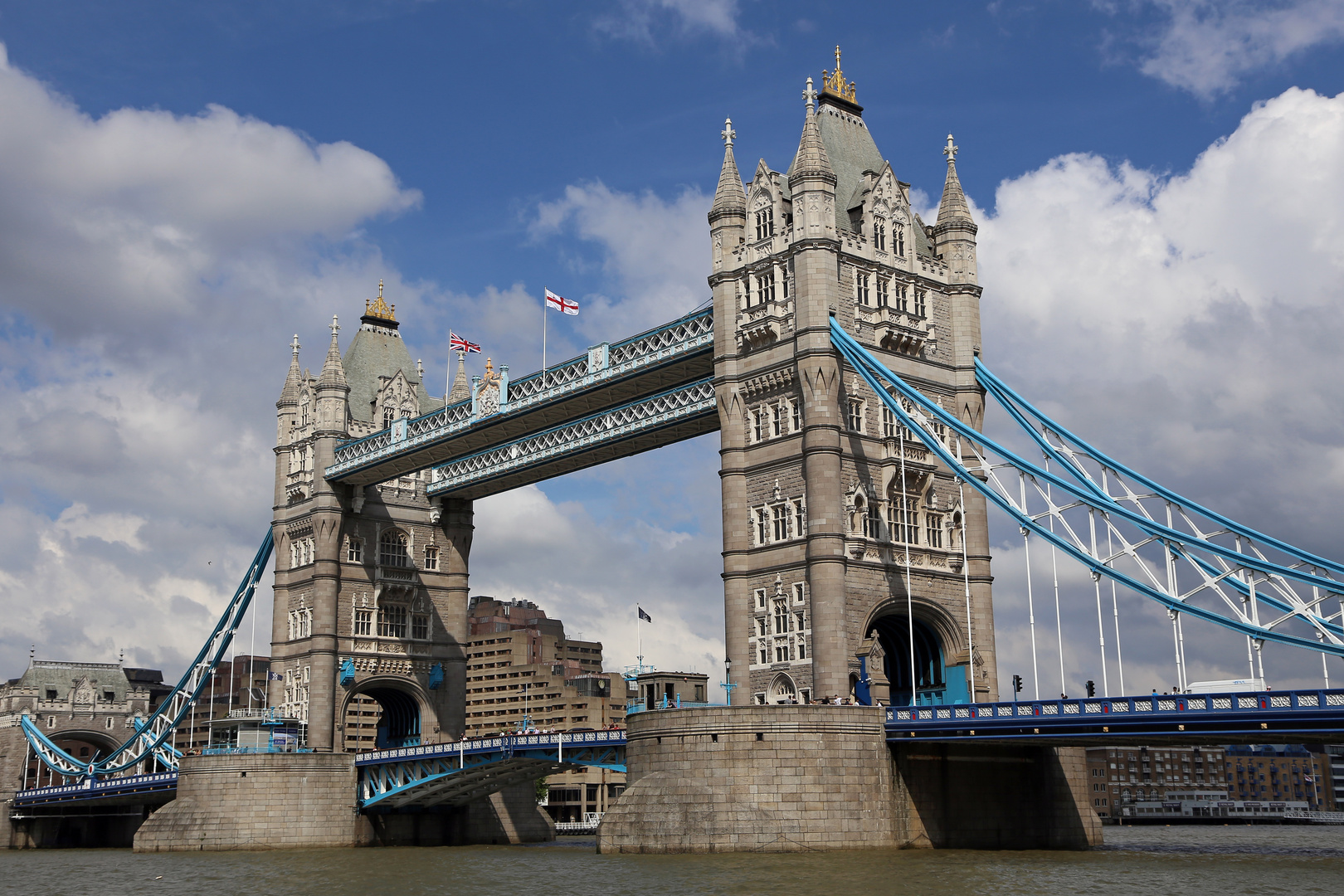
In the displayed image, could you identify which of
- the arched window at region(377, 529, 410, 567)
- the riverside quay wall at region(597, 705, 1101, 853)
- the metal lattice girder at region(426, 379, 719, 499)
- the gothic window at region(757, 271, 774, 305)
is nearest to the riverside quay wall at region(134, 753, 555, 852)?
the arched window at region(377, 529, 410, 567)

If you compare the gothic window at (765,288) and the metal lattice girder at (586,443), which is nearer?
the gothic window at (765,288)

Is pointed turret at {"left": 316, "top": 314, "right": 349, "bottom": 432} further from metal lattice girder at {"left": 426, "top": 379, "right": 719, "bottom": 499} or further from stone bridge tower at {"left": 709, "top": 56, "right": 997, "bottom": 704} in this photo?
stone bridge tower at {"left": 709, "top": 56, "right": 997, "bottom": 704}

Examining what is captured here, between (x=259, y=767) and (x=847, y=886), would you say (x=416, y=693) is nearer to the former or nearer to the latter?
(x=259, y=767)

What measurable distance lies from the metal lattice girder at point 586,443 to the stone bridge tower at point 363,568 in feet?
12.7

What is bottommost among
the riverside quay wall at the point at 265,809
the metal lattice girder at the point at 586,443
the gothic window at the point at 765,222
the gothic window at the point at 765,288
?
the riverside quay wall at the point at 265,809

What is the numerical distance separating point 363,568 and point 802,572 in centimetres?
3707

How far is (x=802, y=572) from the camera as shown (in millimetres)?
56375

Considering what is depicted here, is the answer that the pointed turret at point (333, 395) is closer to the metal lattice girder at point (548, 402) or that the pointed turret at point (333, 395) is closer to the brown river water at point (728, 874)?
the metal lattice girder at point (548, 402)

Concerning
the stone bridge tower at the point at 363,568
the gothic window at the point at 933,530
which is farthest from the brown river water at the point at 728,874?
the stone bridge tower at the point at 363,568

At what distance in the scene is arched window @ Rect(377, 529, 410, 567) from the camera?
284 ft

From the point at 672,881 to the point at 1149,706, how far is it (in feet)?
51.2

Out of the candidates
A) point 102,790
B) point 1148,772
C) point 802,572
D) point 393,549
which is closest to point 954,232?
point 802,572

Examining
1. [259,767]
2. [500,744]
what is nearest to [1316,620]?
[500,744]

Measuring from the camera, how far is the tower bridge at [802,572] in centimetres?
4884
